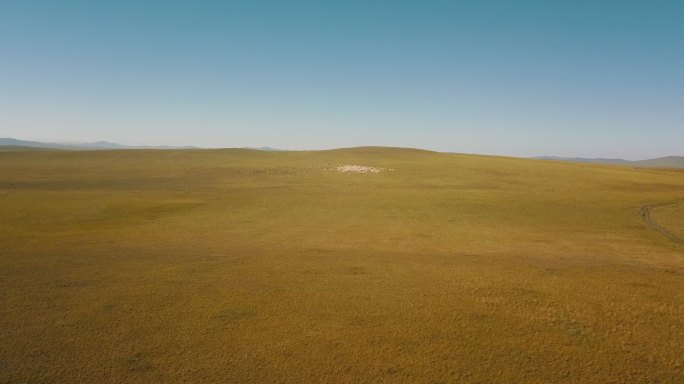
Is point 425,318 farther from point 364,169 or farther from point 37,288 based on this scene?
point 364,169

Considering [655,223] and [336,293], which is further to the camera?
[655,223]

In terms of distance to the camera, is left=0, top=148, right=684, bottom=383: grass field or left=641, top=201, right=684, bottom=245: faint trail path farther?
left=641, top=201, right=684, bottom=245: faint trail path

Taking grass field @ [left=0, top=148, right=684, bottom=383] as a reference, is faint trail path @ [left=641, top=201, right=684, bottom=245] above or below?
above

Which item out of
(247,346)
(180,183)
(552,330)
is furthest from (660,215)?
(180,183)

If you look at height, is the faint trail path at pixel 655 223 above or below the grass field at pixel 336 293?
above

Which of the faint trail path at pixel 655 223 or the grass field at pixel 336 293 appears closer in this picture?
the grass field at pixel 336 293
